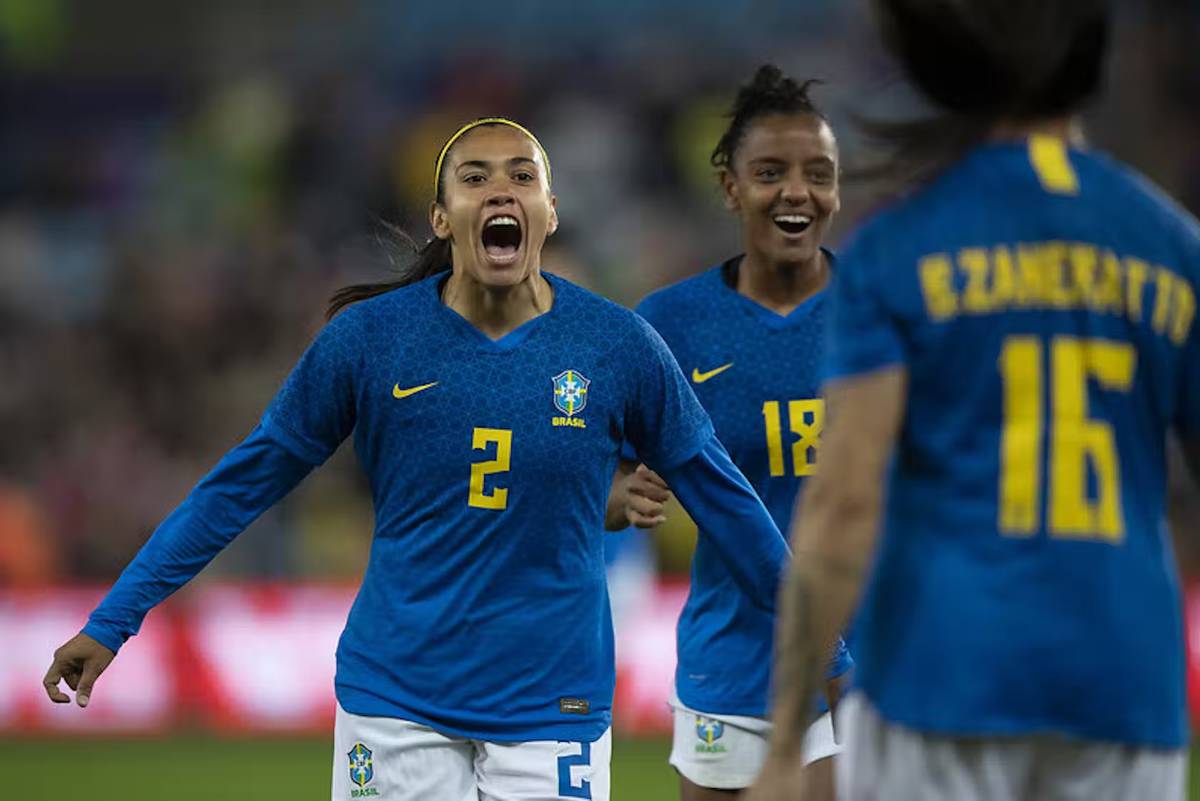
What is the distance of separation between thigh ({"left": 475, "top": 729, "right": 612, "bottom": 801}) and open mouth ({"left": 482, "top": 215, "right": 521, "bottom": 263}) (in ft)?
3.96

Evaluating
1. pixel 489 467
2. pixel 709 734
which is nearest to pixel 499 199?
pixel 489 467

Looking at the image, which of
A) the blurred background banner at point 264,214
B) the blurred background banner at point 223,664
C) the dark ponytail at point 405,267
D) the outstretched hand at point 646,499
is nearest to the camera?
the dark ponytail at point 405,267

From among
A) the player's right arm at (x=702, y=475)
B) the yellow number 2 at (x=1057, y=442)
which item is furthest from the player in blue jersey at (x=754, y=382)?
the yellow number 2 at (x=1057, y=442)

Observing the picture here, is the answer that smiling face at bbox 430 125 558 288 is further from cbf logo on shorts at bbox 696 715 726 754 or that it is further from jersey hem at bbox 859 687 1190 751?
jersey hem at bbox 859 687 1190 751

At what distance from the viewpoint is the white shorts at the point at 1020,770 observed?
10.5ft

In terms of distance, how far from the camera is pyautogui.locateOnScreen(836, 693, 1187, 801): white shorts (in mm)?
3209

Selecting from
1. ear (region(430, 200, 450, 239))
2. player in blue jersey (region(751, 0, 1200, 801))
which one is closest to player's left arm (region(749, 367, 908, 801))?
player in blue jersey (region(751, 0, 1200, 801))

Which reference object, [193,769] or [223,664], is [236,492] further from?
[223,664]

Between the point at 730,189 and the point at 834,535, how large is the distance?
3060 mm

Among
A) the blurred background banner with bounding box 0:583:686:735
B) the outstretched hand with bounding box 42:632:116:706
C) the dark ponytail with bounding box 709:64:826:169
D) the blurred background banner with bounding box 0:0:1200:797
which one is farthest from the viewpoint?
the blurred background banner with bounding box 0:0:1200:797

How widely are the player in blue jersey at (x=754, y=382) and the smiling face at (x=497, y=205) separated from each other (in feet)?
3.02

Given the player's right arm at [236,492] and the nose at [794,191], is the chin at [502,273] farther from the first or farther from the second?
the nose at [794,191]

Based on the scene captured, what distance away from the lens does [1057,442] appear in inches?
125

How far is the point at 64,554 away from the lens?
13141 mm
